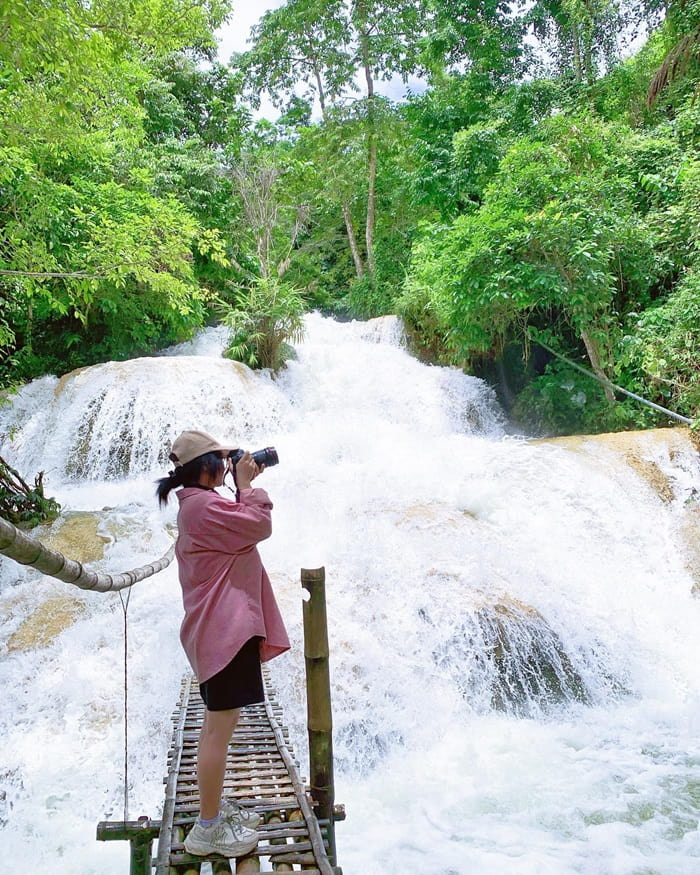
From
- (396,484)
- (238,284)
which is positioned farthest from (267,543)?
(238,284)

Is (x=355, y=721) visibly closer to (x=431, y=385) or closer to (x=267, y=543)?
(x=267, y=543)

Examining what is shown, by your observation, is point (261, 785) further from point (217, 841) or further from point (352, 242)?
point (352, 242)

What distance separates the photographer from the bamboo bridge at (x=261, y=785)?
6.68ft

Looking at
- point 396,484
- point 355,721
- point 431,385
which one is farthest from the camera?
point 431,385

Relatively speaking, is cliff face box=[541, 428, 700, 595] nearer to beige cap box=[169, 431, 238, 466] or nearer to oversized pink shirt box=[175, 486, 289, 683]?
oversized pink shirt box=[175, 486, 289, 683]

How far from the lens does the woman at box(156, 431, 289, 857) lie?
6.52 ft

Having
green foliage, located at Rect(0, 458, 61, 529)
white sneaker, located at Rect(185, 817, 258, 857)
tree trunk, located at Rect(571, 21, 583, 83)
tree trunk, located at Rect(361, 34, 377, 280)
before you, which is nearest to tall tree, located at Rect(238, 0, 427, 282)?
tree trunk, located at Rect(361, 34, 377, 280)

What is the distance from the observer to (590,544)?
611 centimetres

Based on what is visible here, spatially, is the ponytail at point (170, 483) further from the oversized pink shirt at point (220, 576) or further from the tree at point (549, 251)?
the tree at point (549, 251)

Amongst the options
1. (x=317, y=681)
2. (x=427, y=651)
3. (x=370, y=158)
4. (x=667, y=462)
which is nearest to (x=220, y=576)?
(x=317, y=681)

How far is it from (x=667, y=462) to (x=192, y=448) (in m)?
6.41

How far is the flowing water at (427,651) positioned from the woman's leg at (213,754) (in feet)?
4.98

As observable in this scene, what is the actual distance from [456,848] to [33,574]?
4321 millimetres

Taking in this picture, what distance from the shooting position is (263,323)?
10.9m
